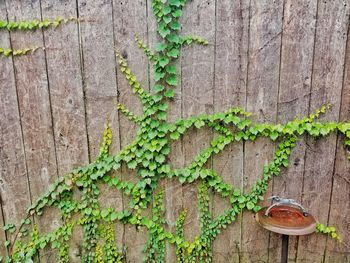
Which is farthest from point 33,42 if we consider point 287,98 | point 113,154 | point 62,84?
point 287,98

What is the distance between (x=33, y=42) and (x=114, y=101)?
0.58 m

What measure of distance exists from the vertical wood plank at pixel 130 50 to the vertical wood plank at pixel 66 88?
0.79 feet

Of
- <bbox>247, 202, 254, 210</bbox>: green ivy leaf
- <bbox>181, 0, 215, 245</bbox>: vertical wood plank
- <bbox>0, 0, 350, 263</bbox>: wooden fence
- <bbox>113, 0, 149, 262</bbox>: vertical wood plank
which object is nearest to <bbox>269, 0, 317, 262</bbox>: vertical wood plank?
<bbox>0, 0, 350, 263</bbox>: wooden fence

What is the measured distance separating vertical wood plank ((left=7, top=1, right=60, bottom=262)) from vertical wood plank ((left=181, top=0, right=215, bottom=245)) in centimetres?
84

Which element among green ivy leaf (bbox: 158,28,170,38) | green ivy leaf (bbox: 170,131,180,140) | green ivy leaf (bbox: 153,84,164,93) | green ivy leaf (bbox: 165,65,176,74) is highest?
green ivy leaf (bbox: 158,28,170,38)

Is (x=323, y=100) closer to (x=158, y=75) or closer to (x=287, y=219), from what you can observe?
(x=287, y=219)

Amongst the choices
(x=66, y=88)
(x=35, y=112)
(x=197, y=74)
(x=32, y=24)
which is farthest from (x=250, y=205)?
(x=32, y=24)

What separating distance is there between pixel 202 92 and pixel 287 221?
87 centimetres

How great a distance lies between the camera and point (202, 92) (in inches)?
85.8

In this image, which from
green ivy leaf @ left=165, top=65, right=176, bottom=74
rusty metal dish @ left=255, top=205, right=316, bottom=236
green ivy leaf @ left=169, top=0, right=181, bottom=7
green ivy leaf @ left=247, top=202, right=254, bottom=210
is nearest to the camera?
rusty metal dish @ left=255, top=205, right=316, bottom=236

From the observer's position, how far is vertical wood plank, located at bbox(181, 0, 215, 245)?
81.7 inches

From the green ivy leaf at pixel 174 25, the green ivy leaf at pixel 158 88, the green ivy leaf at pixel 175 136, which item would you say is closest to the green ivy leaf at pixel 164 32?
the green ivy leaf at pixel 174 25

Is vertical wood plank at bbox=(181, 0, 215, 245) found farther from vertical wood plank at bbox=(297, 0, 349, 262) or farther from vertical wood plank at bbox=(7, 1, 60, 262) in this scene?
vertical wood plank at bbox=(7, 1, 60, 262)

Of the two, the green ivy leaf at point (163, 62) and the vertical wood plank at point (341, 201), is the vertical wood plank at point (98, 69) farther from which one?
the vertical wood plank at point (341, 201)
